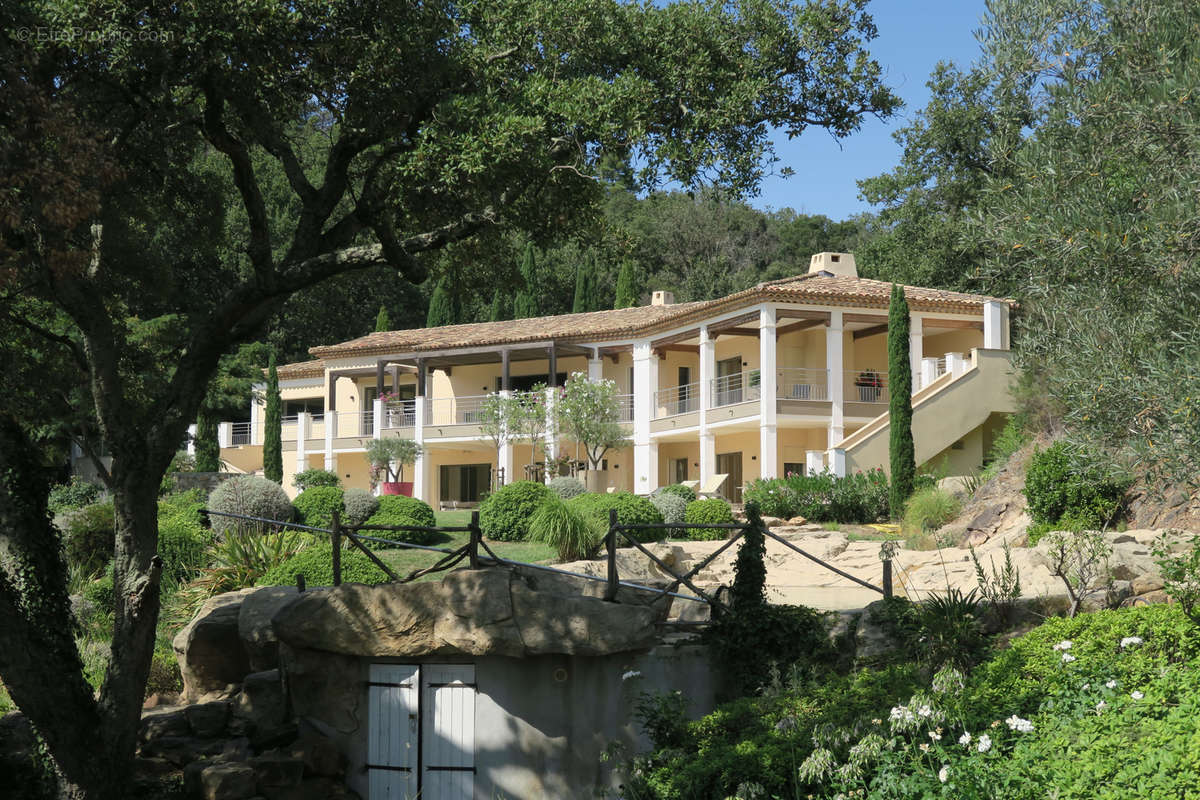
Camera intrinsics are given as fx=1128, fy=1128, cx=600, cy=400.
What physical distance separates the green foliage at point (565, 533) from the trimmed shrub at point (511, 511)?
2510 mm

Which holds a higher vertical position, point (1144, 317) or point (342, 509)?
point (1144, 317)

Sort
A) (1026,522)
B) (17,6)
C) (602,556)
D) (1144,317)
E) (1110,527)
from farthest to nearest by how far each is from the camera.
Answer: (602,556)
(1026,522)
(1110,527)
(17,6)
(1144,317)

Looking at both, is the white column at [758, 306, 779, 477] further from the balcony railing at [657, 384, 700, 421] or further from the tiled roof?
the balcony railing at [657, 384, 700, 421]

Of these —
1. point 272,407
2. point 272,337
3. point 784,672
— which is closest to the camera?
point 784,672

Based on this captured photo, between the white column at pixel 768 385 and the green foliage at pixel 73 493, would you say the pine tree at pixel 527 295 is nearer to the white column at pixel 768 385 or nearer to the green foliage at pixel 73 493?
the white column at pixel 768 385

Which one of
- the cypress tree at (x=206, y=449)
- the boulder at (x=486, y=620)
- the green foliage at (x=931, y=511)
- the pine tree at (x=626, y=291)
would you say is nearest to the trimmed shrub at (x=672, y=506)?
the green foliage at (x=931, y=511)

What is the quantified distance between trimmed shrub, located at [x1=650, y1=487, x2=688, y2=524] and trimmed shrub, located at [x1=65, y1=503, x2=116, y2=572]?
9.94m

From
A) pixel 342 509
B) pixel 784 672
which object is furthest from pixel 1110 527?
pixel 342 509

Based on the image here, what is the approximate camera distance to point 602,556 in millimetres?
17656

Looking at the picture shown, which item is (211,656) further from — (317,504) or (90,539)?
(317,504)

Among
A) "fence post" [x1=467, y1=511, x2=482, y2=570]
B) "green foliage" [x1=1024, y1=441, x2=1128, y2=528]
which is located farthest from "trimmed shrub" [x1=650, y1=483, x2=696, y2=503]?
"fence post" [x1=467, y1=511, x2=482, y2=570]

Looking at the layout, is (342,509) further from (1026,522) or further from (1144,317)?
(1144,317)

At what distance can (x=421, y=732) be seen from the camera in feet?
36.7

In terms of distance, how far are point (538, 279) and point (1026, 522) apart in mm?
35358
